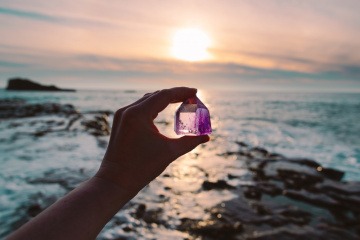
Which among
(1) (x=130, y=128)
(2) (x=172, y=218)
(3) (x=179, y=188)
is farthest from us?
(3) (x=179, y=188)

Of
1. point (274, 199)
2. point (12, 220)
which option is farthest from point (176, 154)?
point (274, 199)

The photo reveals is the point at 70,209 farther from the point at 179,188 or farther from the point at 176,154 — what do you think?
the point at 179,188

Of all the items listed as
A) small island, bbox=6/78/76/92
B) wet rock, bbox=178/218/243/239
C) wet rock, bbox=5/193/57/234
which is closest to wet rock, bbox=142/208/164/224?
wet rock, bbox=178/218/243/239

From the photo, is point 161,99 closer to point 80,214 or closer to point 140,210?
point 80,214

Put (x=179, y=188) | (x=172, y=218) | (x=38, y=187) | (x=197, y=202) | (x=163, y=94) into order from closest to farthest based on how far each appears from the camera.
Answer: (x=163, y=94)
(x=172, y=218)
(x=197, y=202)
(x=38, y=187)
(x=179, y=188)

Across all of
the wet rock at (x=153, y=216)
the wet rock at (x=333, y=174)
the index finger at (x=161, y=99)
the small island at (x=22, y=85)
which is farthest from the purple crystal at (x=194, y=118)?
the small island at (x=22, y=85)

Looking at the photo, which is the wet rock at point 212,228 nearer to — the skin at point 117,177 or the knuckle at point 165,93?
the skin at point 117,177

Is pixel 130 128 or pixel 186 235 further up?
pixel 130 128

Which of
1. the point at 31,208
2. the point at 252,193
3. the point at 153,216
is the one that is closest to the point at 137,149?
the point at 153,216
